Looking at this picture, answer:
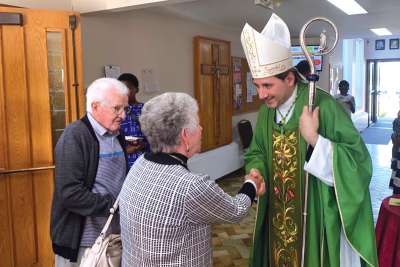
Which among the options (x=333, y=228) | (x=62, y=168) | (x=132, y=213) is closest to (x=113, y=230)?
(x=62, y=168)

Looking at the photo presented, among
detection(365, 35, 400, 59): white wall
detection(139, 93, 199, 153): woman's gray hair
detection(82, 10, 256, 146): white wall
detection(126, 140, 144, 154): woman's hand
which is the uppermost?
detection(365, 35, 400, 59): white wall

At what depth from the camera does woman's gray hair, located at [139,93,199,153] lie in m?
1.28

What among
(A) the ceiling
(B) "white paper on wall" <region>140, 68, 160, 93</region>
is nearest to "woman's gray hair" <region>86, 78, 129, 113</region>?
(B) "white paper on wall" <region>140, 68, 160, 93</region>

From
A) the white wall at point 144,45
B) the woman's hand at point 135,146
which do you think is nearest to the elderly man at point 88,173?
the woman's hand at point 135,146

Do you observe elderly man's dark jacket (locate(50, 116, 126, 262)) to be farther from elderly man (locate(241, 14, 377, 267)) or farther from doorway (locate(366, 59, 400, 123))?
doorway (locate(366, 59, 400, 123))

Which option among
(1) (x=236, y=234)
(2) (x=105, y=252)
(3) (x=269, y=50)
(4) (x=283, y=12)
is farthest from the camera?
(4) (x=283, y=12)

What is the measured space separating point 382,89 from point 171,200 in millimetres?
13749

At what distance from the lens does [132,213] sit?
130 centimetres

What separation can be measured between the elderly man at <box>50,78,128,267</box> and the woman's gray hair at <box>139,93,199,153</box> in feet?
1.59

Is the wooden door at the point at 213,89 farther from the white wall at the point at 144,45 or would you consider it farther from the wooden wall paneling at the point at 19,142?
the wooden wall paneling at the point at 19,142

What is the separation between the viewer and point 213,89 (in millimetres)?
5680

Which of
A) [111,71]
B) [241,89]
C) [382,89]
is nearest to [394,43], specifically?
[382,89]

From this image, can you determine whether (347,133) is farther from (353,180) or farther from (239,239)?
(239,239)

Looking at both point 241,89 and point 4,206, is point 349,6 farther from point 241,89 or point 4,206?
point 4,206
